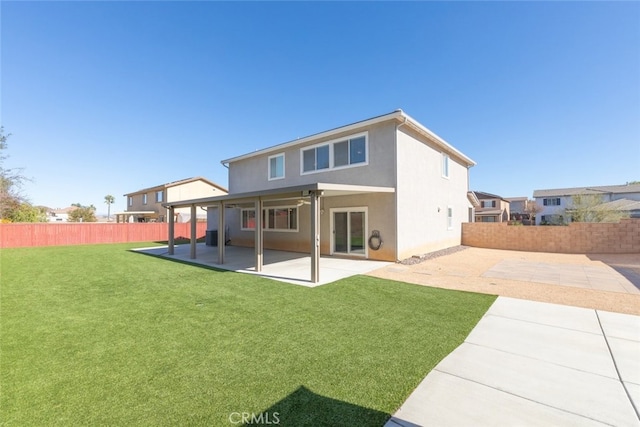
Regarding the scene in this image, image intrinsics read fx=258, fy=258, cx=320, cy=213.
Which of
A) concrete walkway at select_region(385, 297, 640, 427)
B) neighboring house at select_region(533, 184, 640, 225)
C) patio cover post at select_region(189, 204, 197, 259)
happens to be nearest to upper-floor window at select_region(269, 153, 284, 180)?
patio cover post at select_region(189, 204, 197, 259)

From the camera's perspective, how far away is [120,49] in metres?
11.9

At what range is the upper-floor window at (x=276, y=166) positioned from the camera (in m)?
14.9

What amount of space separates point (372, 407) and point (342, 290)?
410cm

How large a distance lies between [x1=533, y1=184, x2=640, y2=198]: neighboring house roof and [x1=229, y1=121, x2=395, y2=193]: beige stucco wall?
132 ft

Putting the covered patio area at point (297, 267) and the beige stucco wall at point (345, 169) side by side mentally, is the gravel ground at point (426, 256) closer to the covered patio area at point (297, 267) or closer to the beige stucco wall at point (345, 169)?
the covered patio area at point (297, 267)

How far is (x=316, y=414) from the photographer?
2332 mm

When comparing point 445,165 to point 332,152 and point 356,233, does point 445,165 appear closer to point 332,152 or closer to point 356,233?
point 332,152

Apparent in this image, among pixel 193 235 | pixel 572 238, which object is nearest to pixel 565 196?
pixel 572 238

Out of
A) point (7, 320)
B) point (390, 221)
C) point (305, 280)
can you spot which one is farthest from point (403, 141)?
point (7, 320)

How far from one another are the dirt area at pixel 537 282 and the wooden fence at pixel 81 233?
19354mm

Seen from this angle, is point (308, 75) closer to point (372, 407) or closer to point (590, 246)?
point (372, 407)

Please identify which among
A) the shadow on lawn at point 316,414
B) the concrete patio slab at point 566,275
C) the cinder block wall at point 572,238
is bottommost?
the concrete patio slab at point 566,275

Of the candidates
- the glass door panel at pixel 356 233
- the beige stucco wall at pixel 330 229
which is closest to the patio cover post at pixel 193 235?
the beige stucco wall at pixel 330 229

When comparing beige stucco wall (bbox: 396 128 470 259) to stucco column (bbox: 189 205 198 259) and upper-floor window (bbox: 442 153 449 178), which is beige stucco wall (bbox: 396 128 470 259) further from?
stucco column (bbox: 189 205 198 259)
